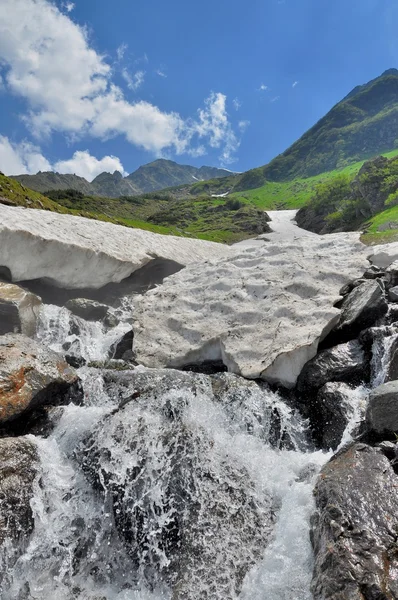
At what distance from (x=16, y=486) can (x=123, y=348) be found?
26.6 feet

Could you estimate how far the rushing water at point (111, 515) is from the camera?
278 inches

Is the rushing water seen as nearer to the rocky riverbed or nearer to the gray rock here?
the rocky riverbed

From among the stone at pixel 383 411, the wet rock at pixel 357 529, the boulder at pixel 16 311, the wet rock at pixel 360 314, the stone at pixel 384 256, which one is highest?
the boulder at pixel 16 311

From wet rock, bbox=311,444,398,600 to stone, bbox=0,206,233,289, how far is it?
1481 centimetres

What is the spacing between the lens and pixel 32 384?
10.3 m

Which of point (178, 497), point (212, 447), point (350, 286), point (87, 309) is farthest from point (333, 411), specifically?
point (87, 309)

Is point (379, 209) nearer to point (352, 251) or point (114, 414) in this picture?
point (352, 251)

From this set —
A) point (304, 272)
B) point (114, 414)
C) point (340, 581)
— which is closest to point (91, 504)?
point (114, 414)

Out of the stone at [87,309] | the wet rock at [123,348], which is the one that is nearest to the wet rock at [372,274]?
the wet rock at [123,348]

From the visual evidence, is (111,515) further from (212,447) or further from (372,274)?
(372,274)

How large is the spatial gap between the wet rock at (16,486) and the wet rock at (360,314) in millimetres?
9927

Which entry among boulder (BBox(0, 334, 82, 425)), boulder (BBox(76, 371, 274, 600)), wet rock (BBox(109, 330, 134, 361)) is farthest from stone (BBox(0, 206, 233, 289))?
boulder (BBox(76, 371, 274, 600))

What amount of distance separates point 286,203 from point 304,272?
16163 centimetres

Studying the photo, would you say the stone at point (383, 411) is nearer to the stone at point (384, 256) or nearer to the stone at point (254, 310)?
the stone at point (254, 310)
